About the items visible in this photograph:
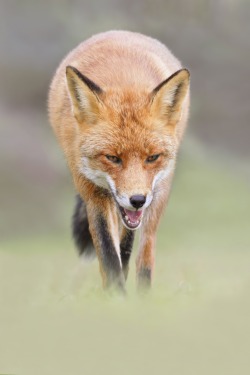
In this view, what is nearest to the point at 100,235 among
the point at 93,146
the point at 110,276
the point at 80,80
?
the point at 110,276

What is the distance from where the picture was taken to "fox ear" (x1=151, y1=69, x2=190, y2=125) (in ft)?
25.7

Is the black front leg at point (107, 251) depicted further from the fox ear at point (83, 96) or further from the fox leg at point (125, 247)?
the fox ear at point (83, 96)

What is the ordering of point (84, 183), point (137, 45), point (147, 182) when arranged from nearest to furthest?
point (147, 182), point (84, 183), point (137, 45)

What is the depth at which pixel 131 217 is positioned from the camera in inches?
309

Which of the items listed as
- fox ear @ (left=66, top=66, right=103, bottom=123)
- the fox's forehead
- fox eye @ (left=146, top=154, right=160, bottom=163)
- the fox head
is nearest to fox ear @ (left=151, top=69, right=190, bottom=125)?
the fox head

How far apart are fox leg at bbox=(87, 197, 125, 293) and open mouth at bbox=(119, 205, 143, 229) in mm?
483

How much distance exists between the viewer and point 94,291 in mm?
8562

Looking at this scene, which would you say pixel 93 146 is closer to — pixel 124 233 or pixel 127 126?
pixel 127 126

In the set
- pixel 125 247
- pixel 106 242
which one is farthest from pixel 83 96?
pixel 125 247

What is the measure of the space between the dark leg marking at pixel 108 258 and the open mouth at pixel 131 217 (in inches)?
19.6

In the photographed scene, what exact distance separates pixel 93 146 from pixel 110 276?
1.22m

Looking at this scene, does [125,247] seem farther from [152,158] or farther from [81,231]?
[152,158]

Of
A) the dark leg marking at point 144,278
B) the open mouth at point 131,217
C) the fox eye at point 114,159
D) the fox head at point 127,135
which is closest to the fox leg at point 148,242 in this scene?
the dark leg marking at point 144,278

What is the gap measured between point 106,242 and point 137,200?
0.96 metres
